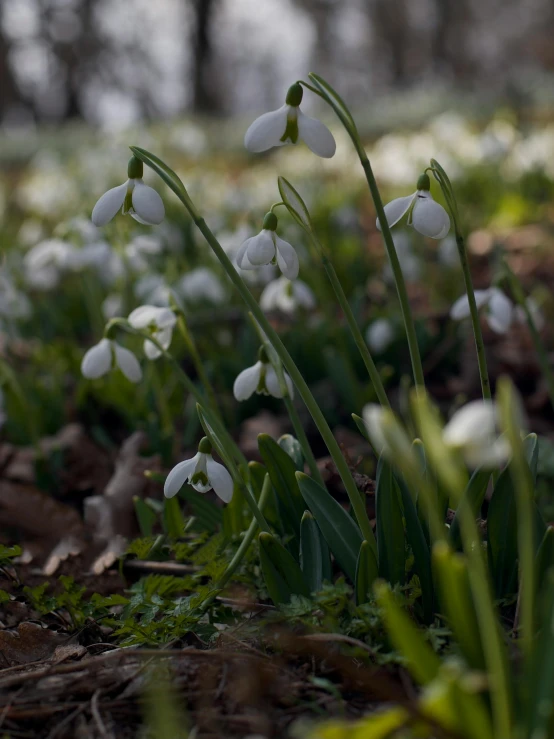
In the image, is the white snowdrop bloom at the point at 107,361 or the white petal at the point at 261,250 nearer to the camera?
the white petal at the point at 261,250

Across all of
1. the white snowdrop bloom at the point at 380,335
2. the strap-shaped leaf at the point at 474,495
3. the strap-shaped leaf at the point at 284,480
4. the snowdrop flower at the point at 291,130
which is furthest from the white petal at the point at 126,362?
the white snowdrop bloom at the point at 380,335

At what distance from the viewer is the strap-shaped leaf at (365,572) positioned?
3.50 ft

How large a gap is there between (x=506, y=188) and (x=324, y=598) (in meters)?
3.95

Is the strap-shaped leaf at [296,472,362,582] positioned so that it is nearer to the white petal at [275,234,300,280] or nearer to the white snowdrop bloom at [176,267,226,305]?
the white petal at [275,234,300,280]

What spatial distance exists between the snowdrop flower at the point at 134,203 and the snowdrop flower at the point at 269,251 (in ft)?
0.44

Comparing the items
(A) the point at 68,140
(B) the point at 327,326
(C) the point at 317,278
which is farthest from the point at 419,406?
(A) the point at 68,140

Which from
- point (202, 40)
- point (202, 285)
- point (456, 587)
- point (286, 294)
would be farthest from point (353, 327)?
point (202, 40)

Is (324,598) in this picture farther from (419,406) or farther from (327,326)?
(327,326)

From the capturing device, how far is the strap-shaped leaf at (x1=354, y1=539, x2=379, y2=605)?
1.07 m

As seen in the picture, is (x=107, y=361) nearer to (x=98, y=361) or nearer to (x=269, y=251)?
(x=98, y=361)

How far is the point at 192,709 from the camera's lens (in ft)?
3.15

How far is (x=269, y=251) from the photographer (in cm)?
111

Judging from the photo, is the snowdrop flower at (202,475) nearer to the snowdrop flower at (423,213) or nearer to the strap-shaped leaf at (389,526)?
the strap-shaped leaf at (389,526)

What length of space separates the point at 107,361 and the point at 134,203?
478 mm
